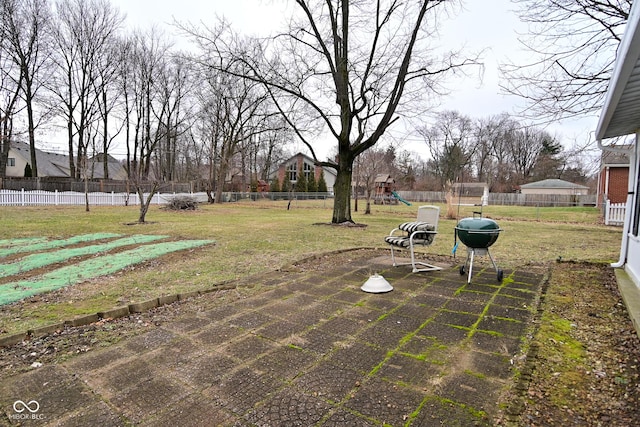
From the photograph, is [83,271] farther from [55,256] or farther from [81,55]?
[81,55]

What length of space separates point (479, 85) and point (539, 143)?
138 ft

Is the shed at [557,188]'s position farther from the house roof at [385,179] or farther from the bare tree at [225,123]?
the bare tree at [225,123]

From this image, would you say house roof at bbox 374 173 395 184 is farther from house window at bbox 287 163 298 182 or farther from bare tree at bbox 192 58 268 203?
bare tree at bbox 192 58 268 203

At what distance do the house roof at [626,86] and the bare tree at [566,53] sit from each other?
2.36m

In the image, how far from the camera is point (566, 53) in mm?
7012

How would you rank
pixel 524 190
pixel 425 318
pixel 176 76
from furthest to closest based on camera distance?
1. pixel 524 190
2. pixel 176 76
3. pixel 425 318

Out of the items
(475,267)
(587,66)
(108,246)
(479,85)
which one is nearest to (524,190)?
(479,85)

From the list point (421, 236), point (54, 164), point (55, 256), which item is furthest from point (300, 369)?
point (54, 164)

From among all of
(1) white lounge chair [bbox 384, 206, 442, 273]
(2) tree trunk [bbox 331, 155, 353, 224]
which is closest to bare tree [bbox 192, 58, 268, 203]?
(2) tree trunk [bbox 331, 155, 353, 224]

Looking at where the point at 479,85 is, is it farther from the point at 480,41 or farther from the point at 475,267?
the point at 475,267

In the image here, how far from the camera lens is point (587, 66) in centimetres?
702

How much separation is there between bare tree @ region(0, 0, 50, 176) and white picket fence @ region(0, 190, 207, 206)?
3660 mm

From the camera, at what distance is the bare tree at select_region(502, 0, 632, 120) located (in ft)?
22.7

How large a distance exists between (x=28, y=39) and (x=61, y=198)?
390 inches
